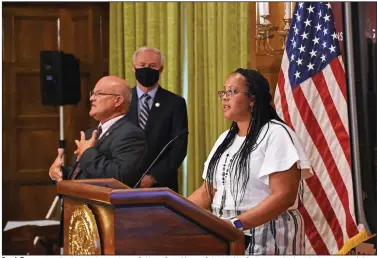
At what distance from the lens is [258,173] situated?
2.68 metres

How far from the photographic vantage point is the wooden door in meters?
5.78

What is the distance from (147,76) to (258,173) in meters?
1.62

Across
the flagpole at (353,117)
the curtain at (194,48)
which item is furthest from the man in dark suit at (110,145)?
the curtain at (194,48)

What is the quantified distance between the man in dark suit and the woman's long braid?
0.48 metres

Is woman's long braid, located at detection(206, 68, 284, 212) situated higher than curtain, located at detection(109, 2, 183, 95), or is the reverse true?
curtain, located at detection(109, 2, 183, 95)

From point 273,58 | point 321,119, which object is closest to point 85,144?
point 321,119

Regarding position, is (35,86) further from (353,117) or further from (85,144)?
(353,117)

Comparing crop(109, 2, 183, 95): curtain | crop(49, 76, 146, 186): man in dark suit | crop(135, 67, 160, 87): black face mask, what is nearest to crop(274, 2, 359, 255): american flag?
crop(135, 67, 160, 87): black face mask

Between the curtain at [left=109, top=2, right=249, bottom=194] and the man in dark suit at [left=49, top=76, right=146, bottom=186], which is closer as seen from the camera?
the man in dark suit at [left=49, top=76, right=146, bottom=186]

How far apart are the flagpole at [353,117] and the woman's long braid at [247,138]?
94cm

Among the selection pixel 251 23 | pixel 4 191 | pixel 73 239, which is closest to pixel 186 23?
pixel 251 23

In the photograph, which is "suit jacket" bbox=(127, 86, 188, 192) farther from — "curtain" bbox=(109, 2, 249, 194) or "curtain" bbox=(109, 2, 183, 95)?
"curtain" bbox=(109, 2, 183, 95)

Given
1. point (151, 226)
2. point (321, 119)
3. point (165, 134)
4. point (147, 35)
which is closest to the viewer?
point (151, 226)

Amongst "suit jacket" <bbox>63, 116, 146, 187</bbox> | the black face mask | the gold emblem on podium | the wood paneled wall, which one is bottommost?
the gold emblem on podium
